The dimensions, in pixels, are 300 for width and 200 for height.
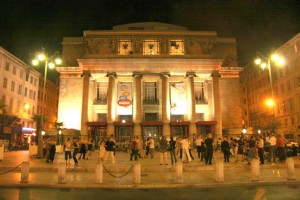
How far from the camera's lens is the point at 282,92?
49312 mm

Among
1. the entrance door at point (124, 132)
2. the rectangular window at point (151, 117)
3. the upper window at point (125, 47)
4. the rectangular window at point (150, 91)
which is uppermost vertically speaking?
the upper window at point (125, 47)

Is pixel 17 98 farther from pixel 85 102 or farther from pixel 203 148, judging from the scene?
pixel 203 148

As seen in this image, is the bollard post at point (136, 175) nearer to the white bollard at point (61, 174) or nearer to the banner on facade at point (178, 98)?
the white bollard at point (61, 174)

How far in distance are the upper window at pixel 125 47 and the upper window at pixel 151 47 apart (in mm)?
2273

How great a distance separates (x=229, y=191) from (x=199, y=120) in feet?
107

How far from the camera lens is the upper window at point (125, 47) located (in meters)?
41.5

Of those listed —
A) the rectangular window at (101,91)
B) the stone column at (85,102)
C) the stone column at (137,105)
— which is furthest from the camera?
the rectangular window at (101,91)

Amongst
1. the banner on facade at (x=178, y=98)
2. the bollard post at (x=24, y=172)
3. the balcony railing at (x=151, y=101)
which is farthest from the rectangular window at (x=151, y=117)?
the bollard post at (x=24, y=172)

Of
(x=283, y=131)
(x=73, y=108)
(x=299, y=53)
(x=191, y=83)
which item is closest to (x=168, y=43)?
(x=191, y=83)

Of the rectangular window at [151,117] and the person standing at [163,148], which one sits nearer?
the person standing at [163,148]

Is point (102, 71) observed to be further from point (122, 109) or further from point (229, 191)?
point (229, 191)

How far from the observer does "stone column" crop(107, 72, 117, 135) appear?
122ft

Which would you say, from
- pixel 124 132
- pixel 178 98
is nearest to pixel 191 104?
pixel 178 98

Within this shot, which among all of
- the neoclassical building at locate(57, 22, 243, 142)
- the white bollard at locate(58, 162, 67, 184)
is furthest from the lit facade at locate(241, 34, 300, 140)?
the white bollard at locate(58, 162, 67, 184)
